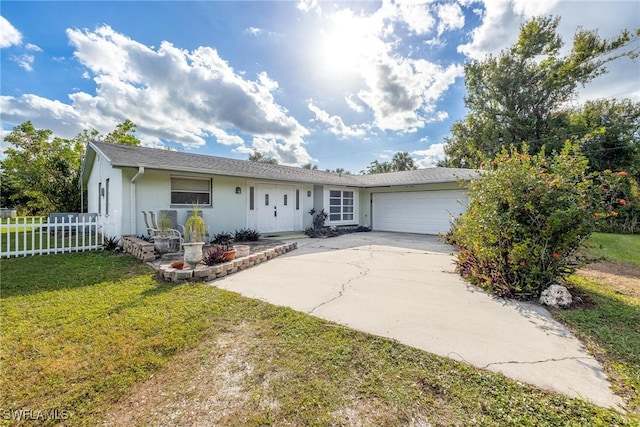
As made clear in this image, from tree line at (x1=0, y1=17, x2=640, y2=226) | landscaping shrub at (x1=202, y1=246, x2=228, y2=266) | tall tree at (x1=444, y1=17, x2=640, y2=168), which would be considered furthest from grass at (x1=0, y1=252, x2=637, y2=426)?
tall tree at (x1=444, y1=17, x2=640, y2=168)

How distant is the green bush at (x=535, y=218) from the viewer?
12.7ft

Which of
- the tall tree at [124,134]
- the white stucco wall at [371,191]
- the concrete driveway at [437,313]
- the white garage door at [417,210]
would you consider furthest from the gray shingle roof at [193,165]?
the tall tree at [124,134]

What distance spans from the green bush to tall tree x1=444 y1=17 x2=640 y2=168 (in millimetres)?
15405

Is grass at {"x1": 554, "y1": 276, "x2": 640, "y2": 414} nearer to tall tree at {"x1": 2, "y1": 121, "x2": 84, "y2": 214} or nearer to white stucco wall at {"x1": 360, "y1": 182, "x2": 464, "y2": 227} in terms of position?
white stucco wall at {"x1": 360, "y1": 182, "x2": 464, "y2": 227}

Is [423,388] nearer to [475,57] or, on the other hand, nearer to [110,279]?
[110,279]

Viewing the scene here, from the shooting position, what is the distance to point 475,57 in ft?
64.1

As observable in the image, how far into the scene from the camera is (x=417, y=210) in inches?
516

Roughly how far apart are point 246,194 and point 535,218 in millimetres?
9082

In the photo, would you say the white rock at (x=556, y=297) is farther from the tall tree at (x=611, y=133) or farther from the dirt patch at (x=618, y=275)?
the tall tree at (x=611, y=133)

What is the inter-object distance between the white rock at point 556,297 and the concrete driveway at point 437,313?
237 mm

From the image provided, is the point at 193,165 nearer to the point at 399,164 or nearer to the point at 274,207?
the point at 274,207

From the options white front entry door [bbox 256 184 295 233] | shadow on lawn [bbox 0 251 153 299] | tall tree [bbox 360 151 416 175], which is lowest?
shadow on lawn [bbox 0 251 153 299]

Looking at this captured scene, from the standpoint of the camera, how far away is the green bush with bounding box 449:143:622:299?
3883mm

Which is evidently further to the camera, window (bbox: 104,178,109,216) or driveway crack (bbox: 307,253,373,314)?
window (bbox: 104,178,109,216)
